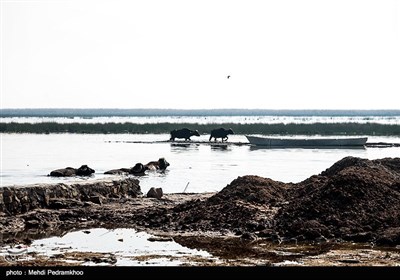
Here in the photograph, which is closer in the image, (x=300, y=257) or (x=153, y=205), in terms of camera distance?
(x=300, y=257)

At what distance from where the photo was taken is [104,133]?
86750 millimetres

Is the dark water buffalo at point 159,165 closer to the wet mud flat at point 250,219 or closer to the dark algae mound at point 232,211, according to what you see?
the wet mud flat at point 250,219

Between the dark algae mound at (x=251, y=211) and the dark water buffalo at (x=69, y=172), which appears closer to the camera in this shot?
the dark algae mound at (x=251, y=211)

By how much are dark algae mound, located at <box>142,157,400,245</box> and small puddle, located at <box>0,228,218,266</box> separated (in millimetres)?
1782

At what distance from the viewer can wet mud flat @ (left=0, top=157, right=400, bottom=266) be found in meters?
14.7

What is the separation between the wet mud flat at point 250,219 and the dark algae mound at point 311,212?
22 millimetres

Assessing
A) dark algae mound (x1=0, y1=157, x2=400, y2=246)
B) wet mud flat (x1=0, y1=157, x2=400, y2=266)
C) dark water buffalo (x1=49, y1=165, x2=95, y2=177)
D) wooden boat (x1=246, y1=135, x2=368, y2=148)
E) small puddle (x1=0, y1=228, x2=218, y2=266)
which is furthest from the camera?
wooden boat (x1=246, y1=135, x2=368, y2=148)

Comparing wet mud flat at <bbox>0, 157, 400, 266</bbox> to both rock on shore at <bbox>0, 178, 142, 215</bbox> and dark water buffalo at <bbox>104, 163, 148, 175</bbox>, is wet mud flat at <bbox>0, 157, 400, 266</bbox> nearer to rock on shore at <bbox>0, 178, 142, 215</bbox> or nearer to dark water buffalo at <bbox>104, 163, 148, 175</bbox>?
A: rock on shore at <bbox>0, 178, 142, 215</bbox>

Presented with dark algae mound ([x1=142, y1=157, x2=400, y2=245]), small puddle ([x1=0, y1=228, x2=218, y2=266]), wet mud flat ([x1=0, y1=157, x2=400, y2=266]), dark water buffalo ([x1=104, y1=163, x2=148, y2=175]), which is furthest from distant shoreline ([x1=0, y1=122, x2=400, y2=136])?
small puddle ([x1=0, y1=228, x2=218, y2=266])

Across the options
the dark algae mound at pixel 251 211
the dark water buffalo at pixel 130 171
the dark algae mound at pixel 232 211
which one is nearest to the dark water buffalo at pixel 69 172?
the dark water buffalo at pixel 130 171

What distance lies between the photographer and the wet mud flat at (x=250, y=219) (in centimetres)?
1466

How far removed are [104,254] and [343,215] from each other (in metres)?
5.93
